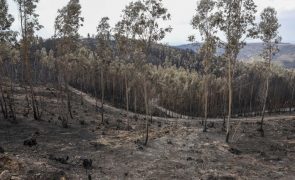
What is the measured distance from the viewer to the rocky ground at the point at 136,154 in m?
26.7

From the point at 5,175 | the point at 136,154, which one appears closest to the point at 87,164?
the point at 136,154

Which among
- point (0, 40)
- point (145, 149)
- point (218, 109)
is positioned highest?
point (0, 40)

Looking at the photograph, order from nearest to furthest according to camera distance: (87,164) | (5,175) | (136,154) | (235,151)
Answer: (5,175)
(87,164)
(136,154)
(235,151)

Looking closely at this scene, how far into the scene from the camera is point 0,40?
45.5 metres

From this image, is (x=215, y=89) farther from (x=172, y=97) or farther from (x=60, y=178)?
(x=60, y=178)

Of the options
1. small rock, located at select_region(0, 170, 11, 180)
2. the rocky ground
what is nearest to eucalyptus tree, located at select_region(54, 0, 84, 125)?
the rocky ground

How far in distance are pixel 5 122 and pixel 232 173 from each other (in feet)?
97.8

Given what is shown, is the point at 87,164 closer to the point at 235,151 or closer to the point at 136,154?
the point at 136,154

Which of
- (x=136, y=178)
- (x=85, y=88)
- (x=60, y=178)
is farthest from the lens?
(x=85, y=88)

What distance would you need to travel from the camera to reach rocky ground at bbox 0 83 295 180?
2672 cm

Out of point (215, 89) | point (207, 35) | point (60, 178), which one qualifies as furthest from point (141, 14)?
point (215, 89)

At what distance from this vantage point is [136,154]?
1351 inches

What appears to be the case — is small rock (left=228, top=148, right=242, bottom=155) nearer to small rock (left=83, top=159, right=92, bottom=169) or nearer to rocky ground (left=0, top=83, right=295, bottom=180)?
rocky ground (left=0, top=83, right=295, bottom=180)

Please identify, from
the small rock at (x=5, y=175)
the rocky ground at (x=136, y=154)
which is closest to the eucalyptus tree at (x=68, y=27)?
the rocky ground at (x=136, y=154)
